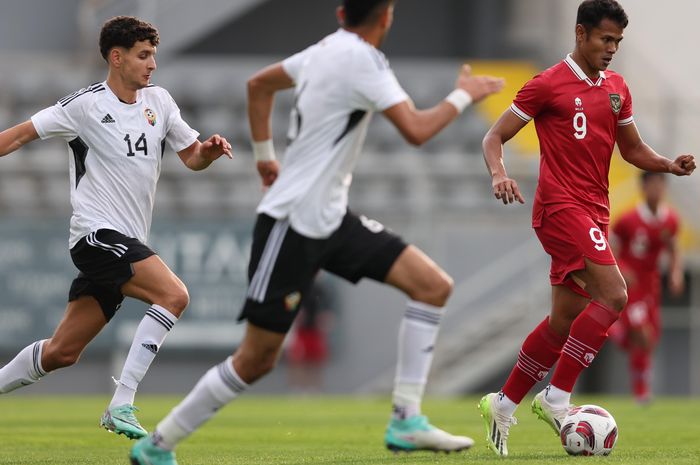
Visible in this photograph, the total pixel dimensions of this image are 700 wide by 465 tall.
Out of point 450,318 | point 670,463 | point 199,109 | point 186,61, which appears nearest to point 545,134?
point 670,463

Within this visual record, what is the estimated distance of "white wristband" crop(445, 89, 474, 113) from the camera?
6.34 m

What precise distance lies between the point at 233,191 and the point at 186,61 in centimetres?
415

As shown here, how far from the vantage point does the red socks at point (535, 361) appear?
309 inches

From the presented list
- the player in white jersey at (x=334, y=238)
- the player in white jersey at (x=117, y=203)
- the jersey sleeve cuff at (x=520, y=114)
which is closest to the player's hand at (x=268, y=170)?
the player in white jersey at (x=117, y=203)

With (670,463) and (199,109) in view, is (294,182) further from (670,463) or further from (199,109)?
(199,109)

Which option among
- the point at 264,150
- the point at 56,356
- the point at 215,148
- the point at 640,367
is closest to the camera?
the point at 215,148

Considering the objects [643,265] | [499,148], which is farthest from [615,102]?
[643,265]

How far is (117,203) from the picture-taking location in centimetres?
804

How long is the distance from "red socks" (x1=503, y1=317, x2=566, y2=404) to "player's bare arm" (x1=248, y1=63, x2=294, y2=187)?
1.76 meters

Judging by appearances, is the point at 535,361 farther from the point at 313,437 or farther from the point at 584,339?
the point at 313,437

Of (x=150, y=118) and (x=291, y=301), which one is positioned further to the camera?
(x=150, y=118)

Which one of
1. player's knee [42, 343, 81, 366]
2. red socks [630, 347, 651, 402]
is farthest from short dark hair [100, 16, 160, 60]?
red socks [630, 347, 651, 402]

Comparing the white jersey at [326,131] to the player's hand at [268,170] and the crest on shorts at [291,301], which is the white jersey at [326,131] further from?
the player's hand at [268,170]

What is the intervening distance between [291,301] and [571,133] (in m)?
2.27
